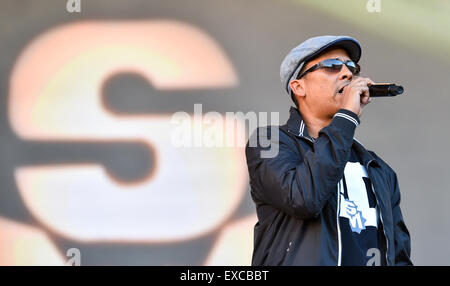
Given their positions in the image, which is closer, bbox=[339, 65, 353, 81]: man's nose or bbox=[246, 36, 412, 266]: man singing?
bbox=[246, 36, 412, 266]: man singing

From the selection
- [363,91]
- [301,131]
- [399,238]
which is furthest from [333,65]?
[399,238]

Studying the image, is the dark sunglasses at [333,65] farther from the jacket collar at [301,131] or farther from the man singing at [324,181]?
the jacket collar at [301,131]

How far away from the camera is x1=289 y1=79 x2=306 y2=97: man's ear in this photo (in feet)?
6.95

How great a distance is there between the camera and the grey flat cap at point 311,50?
207cm

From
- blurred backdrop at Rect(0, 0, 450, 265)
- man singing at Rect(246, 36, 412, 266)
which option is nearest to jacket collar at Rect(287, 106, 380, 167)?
man singing at Rect(246, 36, 412, 266)

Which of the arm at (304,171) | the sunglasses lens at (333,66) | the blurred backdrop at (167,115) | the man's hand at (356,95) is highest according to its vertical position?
the blurred backdrop at (167,115)

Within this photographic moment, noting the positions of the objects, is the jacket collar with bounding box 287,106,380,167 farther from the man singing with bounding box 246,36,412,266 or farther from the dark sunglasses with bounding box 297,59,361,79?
the dark sunglasses with bounding box 297,59,361,79

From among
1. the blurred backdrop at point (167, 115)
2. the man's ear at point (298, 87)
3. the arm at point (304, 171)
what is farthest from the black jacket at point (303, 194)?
the blurred backdrop at point (167, 115)

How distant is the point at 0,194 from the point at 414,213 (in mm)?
2350

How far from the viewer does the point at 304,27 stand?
3828mm

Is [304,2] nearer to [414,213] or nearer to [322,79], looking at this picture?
[414,213]

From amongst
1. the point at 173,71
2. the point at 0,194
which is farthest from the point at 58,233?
the point at 173,71

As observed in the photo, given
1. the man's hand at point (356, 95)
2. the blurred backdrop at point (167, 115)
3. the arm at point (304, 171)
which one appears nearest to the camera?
the arm at point (304, 171)
